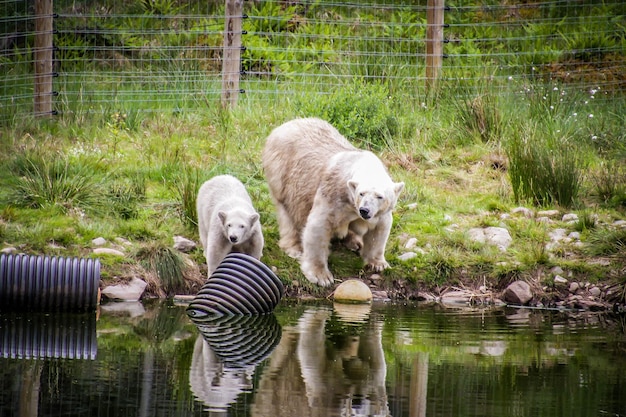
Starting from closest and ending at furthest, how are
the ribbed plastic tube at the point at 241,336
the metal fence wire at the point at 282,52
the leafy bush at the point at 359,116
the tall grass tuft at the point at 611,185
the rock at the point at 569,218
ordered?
the ribbed plastic tube at the point at 241,336
the rock at the point at 569,218
the tall grass tuft at the point at 611,185
the leafy bush at the point at 359,116
the metal fence wire at the point at 282,52

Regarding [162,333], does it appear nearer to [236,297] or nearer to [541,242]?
[236,297]

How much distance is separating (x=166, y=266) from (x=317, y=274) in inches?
54.1

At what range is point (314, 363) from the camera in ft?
20.5

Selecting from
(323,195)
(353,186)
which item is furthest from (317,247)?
(353,186)

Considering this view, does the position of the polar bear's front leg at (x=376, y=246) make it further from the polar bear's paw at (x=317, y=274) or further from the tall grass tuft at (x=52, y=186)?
the tall grass tuft at (x=52, y=186)

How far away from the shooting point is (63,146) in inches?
425

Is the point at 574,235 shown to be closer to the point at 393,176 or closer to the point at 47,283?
the point at 393,176

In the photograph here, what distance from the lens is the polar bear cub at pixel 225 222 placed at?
27.0 feet

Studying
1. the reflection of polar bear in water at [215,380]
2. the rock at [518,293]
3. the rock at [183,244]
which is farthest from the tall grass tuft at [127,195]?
the rock at [518,293]

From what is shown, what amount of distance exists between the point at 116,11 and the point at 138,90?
2963 mm

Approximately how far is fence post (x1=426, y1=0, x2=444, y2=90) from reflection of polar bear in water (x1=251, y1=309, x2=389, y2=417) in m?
5.99

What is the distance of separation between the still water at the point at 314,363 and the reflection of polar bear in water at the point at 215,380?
1 centimetres

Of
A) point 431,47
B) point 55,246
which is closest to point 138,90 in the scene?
point 431,47

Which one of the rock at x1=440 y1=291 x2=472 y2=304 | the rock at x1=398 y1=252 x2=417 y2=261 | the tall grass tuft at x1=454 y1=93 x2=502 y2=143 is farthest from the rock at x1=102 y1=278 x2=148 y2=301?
the tall grass tuft at x1=454 y1=93 x2=502 y2=143
